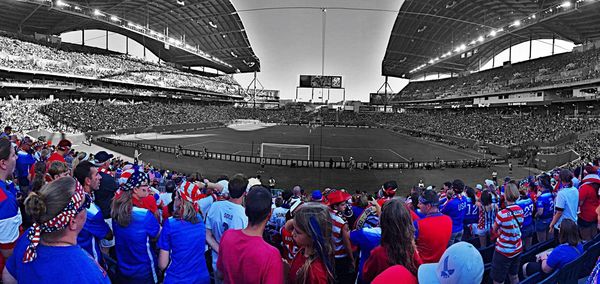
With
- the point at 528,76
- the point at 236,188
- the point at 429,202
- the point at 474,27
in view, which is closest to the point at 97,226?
the point at 236,188

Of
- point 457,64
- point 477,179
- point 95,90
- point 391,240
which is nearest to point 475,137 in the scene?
point 477,179

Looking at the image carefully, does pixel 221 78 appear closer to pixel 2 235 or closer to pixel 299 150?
pixel 299 150

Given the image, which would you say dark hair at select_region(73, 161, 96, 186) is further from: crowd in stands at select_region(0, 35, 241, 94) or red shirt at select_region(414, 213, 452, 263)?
crowd in stands at select_region(0, 35, 241, 94)

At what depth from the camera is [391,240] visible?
246 centimetres

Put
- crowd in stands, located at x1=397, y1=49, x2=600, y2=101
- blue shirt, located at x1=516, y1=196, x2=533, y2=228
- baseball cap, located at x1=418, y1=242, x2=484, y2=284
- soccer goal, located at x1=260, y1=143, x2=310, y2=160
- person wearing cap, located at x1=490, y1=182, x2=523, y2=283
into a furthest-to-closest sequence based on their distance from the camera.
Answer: crowd in stands, located at x1=397, y1=49, x2=600, y2=101 → soccer goal, located at x1=260, y1=143, x2=310, y2=160 → blue shirt, located at x1=516, y1=196, x2=533, y2=228 → person wearing cap, located at x1=490, y1=182, x2=523, y2=283 → baseball cap, located at x1=418, y1=242, x2=484, y2=284

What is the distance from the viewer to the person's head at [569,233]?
3.55 metres

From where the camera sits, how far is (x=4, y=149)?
11.3ft

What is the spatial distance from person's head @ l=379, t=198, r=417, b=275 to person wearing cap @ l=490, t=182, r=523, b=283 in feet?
8.64

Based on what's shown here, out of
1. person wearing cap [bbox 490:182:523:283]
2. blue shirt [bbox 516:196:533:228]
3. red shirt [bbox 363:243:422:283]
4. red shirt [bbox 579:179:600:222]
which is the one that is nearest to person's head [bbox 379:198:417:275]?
red shirt [bbox 363:243:422:283]

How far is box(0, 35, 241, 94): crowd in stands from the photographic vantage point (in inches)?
1716

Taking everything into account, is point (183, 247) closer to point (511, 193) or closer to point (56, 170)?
point (56, 170)

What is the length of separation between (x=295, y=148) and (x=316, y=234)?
110 feet

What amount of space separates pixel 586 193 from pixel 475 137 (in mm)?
43730

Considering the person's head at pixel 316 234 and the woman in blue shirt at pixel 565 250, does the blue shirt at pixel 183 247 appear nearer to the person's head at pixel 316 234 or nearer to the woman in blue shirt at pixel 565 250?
the person's head at pixel 316 234
